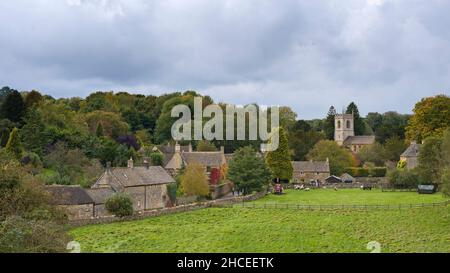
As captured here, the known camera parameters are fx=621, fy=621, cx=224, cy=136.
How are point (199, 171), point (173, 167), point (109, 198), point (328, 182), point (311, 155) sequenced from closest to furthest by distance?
point (109, 198) < point (199, 171) < point (173, 167) < point (328, 182) < point (311, 155)

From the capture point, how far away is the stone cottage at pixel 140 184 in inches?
1824

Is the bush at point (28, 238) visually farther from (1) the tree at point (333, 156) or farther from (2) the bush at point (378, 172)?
(2) the bush at point (378, 172)

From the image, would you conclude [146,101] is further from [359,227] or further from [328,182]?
[359,227]

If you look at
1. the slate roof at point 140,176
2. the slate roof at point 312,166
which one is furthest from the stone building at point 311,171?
the slate roof at point 140,176

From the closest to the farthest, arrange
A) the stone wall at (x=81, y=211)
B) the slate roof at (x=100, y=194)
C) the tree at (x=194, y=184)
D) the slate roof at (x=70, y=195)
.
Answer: the slate roof at (x=70, y=195) < the stone wall at (x=81, y=211) < the slate roof at (x=100, y=194) < the tree at (x=194, y=184)

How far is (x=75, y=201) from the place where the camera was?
40.5 m

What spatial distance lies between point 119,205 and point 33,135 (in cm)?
2145

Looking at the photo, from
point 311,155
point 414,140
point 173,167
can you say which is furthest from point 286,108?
point 173,167

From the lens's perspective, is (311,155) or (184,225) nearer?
(184,225)

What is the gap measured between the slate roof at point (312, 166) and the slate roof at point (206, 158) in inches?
413

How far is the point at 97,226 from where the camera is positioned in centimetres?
3834

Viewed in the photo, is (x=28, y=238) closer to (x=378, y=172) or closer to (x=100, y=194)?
(x=100, y=194)

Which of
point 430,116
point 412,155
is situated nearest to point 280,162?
point 412,155

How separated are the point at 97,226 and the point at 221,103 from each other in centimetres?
7020
